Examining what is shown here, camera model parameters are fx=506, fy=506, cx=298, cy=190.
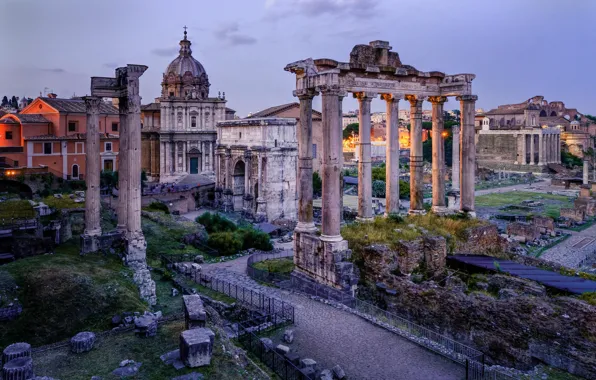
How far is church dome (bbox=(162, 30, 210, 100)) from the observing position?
52750mm

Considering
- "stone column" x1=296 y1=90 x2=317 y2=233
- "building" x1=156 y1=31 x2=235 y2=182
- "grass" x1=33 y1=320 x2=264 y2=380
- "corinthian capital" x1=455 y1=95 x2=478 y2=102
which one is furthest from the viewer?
"building" x1=156 y1=31 x2=235 y2=182

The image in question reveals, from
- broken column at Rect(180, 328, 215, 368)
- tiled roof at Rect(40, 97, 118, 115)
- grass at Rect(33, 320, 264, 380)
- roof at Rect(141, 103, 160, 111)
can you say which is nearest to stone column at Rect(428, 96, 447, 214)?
grass at Rect(33, 320, 264, 380)

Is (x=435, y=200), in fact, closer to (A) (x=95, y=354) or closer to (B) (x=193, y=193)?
(A) (x=95, y=354)

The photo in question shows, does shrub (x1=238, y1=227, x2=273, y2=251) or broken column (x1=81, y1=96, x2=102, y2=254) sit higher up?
broken column (x1=81, y1=96, x2=102, y2=254)

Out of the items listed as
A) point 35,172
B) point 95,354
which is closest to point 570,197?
point 35,172

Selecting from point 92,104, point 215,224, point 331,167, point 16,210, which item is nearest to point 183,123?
point 215,224

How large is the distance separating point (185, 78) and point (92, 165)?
3712cm

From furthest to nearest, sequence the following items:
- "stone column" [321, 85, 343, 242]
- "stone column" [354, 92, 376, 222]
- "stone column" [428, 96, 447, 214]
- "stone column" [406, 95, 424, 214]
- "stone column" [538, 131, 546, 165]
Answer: "stone column" [538, 131, 546, 165] < "stone column" [428, 96, 447, 214] < "stone column" [406, 95, 424, 214] < "stone column" [354, 92, 376, 222] < "stone column" [321, 85, 343, 242]

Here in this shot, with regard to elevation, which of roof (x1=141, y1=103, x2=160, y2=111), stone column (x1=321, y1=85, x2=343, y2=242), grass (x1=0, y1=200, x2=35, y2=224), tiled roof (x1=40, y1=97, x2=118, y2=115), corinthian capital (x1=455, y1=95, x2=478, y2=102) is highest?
roof (x1=141, y1=103, x2=160, y2=111)

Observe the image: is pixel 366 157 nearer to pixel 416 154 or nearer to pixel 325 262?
pixel 416 154

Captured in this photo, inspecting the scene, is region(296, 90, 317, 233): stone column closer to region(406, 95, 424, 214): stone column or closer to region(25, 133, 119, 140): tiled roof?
region(406, 95, 424, 214): stone column

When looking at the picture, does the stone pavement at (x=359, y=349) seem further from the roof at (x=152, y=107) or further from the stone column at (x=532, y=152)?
the stone column at (x=532, y=152)

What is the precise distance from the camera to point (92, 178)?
57.7 feet

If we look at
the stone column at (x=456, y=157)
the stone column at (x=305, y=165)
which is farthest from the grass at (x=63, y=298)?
the stone column at (x=456, y=157)
